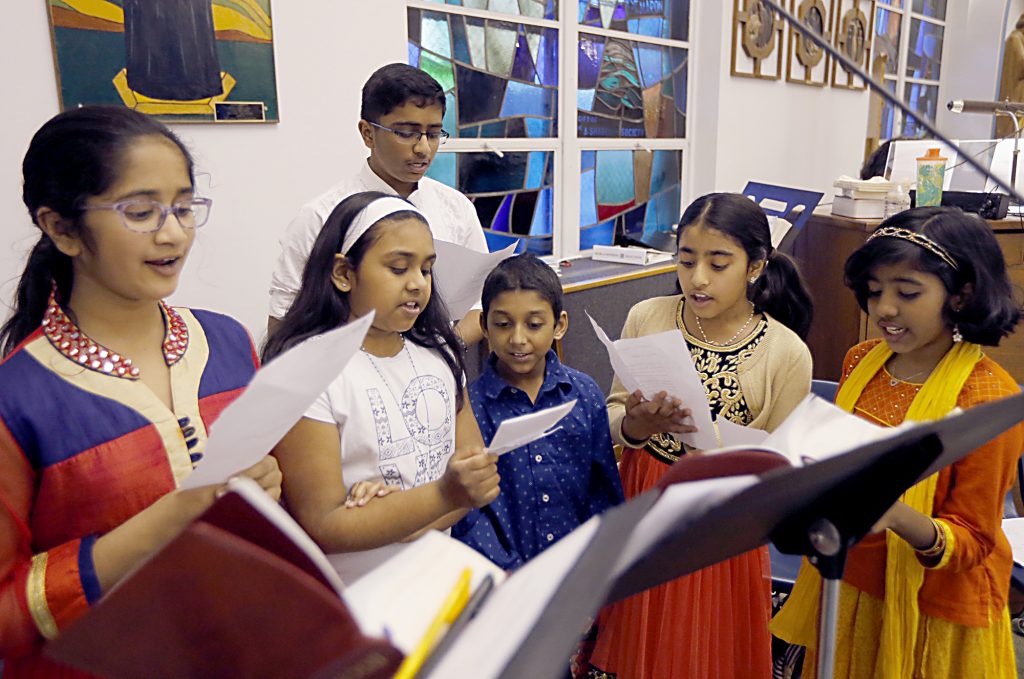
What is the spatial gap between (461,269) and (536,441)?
0.42 metres

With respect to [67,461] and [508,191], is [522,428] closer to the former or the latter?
[67,461]

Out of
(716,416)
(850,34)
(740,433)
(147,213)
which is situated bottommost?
(716,416)

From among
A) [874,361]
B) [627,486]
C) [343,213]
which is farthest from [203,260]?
[874,361]

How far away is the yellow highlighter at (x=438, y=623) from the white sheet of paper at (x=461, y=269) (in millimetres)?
1035

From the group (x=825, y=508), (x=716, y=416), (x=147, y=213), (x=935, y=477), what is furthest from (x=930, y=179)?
(x=147, y=213)

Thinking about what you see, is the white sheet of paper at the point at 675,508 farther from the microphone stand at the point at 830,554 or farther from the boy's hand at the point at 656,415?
the boy's hand at the point at 656,415

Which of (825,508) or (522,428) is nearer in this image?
(825,508)

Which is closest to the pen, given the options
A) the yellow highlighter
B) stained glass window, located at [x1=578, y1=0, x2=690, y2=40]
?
the yellow highlighter

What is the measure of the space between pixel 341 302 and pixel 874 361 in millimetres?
953

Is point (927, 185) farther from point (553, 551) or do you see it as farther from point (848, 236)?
point (553, 551)

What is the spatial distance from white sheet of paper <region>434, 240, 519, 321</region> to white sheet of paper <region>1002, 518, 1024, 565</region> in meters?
1.20

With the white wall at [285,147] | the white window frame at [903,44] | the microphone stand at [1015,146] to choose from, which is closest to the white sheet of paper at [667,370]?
the white wall at [285,147]

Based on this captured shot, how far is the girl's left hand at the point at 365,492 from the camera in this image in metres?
1.04

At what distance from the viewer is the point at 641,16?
3969mm
